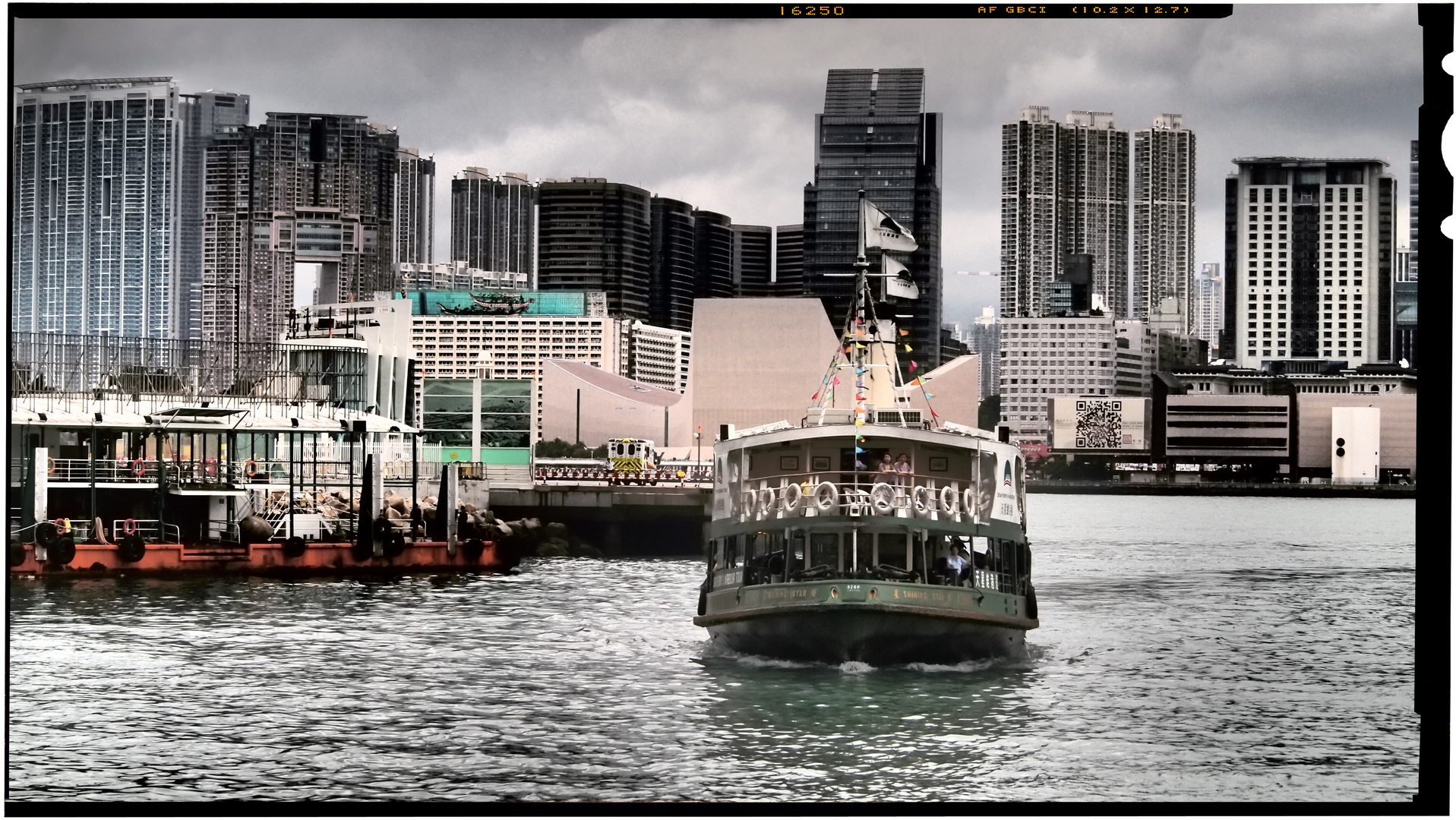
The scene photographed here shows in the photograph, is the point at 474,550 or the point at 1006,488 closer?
the point at 1006,488

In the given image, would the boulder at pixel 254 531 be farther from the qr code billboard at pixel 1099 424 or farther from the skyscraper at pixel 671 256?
the qr code billboard at pixel 1099 424

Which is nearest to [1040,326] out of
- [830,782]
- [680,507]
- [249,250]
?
[680,507]

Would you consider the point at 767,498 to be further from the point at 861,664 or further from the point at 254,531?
the point at 254,531

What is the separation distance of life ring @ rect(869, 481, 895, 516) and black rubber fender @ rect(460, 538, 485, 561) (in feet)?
58.3

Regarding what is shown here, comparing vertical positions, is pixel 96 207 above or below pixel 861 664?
above

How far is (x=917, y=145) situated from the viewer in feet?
59.6

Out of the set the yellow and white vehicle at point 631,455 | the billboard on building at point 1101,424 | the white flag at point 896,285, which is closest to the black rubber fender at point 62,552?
the white flag at point 896,285

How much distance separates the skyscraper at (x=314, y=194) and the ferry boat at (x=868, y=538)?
20.0ft

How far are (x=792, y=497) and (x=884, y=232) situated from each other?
3509 millimetres

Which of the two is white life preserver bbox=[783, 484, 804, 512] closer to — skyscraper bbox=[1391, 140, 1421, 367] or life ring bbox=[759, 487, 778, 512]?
life ring bbox=[759, 487, 778, 512]

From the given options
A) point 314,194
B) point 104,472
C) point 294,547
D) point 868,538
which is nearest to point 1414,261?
point 868,538

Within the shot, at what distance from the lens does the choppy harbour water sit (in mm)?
11875

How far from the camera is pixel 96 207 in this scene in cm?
1805

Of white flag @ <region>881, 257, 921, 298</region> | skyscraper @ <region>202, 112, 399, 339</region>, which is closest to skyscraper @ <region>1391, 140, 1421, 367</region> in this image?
white flag @ <region>881, 257, 921, 298</region>
